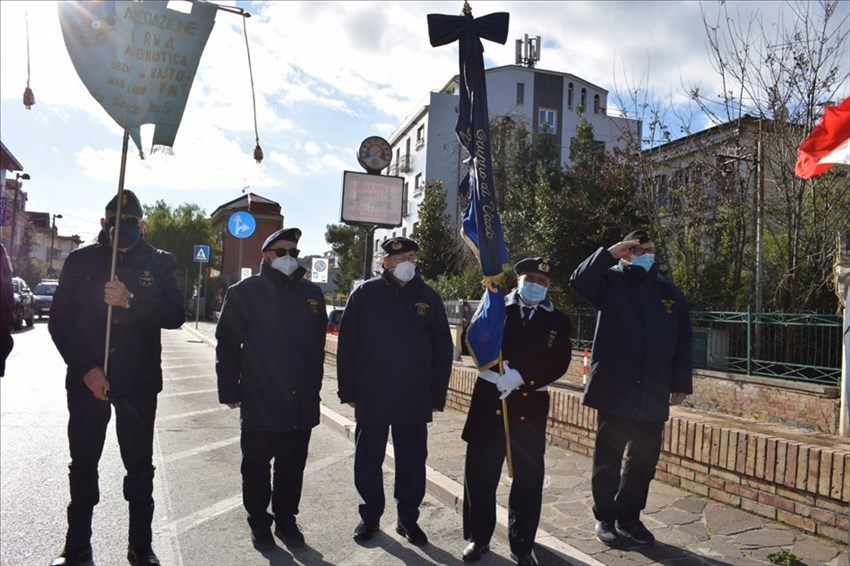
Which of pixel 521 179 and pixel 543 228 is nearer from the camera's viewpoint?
pixel 543 228

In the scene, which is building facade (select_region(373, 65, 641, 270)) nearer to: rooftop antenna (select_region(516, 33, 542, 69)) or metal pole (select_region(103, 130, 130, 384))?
rooftop antenna (select_region(516, 33, 542, 69))

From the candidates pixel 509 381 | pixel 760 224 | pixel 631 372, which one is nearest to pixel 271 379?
pixel 509 381

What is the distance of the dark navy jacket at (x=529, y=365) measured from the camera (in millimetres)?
4145

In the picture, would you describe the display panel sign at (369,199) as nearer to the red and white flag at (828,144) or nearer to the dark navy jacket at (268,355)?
the dark navy jacket at (268,355)

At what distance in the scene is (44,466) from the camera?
6133 mm

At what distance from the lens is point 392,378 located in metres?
4.45

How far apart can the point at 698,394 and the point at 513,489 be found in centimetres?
679

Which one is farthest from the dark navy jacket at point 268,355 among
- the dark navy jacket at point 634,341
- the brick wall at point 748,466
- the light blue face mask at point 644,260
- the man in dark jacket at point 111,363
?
the brick wall at point 748,466

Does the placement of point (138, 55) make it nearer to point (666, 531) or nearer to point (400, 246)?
point (400, 246)

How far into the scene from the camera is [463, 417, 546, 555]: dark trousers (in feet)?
13.3

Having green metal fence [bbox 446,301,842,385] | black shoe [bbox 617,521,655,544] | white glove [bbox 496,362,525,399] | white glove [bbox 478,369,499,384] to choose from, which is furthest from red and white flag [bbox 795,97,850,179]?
green metal fence [bbox 446,301,842,385]

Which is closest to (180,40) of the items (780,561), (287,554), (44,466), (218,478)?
(287,554)

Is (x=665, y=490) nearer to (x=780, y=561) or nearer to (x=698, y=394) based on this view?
(x=780, y=561)

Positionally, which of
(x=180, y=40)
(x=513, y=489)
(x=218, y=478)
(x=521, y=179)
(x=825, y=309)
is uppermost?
(x=521, y=179)
